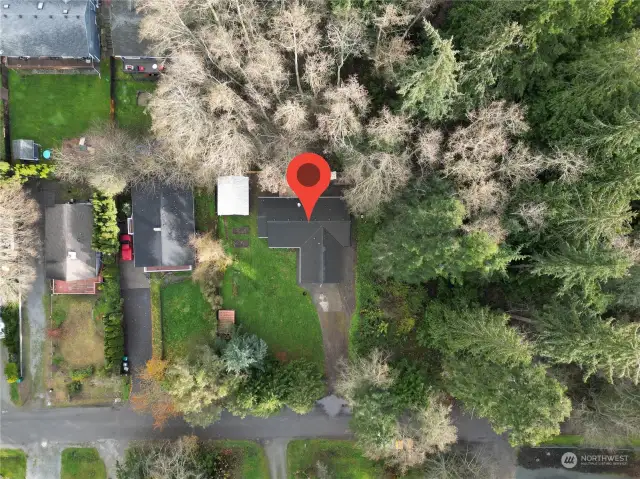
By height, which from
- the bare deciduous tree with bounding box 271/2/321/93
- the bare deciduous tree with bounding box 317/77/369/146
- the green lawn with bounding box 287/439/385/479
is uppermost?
the bare deciduous tree with bounding box 271/2/321/93

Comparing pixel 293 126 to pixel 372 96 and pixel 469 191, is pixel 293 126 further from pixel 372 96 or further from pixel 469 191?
pixel 469 191

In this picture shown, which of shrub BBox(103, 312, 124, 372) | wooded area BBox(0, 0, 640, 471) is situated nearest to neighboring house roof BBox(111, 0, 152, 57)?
wooded area BBox(0, 0, 640, 471)

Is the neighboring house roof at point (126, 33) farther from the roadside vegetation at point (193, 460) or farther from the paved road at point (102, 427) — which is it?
the roadside vegetation at point (193, 460)

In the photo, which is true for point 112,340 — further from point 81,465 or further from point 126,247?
point 81,465

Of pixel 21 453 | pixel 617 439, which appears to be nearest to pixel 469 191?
pixel 617 439

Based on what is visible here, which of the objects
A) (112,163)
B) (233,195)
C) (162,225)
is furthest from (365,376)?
(112,163)

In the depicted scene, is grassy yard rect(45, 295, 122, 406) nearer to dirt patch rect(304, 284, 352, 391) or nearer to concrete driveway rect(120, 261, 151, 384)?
concrete driveway rect(120, 261, 151, 384)
